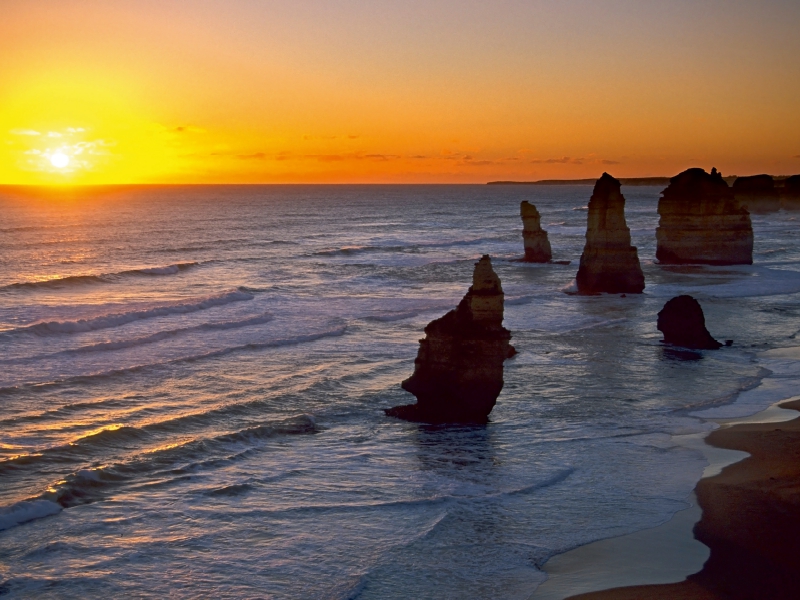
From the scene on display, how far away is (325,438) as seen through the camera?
58.3ft

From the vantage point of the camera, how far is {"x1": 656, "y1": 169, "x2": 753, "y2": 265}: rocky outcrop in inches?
2000

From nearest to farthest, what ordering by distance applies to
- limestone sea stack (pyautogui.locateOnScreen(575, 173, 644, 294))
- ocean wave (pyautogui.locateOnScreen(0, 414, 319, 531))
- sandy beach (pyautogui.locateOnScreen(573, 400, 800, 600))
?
sandy beach (pyautogui.locateOnScreen(573, 400, 800, 600)) < ocean wave (pyautogui.locateOnScreen(0, 414, 319, 531)) < limestone sea stack (pyautogui.locateOnScreen(575, 173, 644, 294))

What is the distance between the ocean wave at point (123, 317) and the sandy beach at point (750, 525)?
75.4ft

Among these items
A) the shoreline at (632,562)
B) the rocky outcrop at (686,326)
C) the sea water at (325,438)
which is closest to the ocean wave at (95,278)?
the sea water at (325,438)

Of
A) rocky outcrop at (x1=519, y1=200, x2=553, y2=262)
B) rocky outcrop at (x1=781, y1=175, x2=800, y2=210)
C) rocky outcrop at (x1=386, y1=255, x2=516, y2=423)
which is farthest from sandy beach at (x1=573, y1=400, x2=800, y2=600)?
rocky outcrop at (x1=781, y1=175, x2=800, y2=210)

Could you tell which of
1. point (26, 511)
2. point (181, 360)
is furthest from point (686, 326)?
point (26, 511)

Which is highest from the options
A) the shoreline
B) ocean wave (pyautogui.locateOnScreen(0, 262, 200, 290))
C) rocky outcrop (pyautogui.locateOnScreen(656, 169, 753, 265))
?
rocky outcrop (pyautogui.locateOnScreen(656, 169, 753, 265))

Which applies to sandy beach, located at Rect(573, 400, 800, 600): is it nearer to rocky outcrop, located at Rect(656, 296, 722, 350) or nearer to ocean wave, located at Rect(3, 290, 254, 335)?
rocky outcrop, located at Rect(656, 296, 722, 350)

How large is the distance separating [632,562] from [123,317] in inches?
1020

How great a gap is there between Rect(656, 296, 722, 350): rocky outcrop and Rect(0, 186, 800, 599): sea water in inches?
23.8

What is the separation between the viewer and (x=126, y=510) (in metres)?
13.6

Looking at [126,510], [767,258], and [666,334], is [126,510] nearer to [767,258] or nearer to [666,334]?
[666,334]

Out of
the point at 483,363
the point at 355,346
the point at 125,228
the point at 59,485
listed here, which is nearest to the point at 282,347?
the point at 355,346

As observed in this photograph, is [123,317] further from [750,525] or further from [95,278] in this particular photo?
[750,525]
